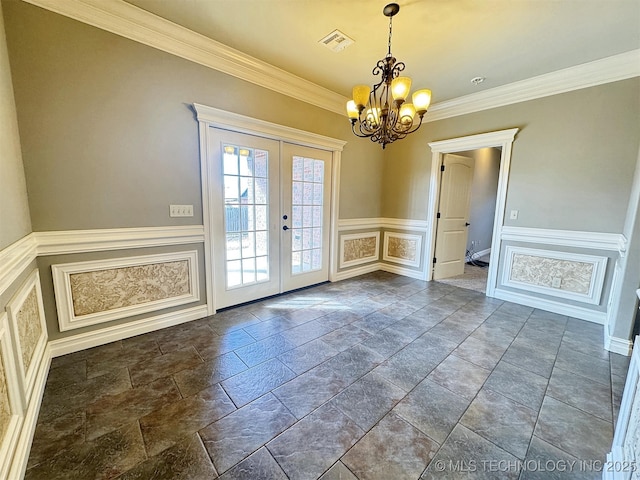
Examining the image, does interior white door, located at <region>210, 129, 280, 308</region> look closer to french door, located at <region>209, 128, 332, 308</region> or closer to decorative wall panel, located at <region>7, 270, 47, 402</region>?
french door, located at <region>209, 128, 332, 308</region>

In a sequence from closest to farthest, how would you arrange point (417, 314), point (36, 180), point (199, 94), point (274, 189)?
A: 1. point (36, 180)
2. point (199, 94)
3. point (417, 314)
4. point (274, 189)

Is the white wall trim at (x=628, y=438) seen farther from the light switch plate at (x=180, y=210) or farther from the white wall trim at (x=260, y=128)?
the white wall trim at (x=260, y=128)

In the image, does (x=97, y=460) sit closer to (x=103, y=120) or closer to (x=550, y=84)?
(x=103, y=120)

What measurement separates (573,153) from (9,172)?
5.02 m

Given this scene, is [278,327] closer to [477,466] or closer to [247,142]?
[477,466]

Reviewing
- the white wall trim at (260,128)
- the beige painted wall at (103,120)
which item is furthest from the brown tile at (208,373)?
the white wall trim at (260,128)

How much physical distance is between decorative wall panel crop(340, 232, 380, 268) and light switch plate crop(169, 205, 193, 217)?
2.33 meters

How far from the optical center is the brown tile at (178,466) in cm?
120

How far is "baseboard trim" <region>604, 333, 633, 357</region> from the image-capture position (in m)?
2.27

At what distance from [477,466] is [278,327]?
1839 millimetres

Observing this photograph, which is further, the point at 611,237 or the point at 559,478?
the point at 611,237

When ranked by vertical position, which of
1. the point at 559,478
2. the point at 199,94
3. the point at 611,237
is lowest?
the point at 559,478

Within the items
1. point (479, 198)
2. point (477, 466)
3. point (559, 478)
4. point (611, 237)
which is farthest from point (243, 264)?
point (479, 198)

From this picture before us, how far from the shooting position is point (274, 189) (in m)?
3.23
